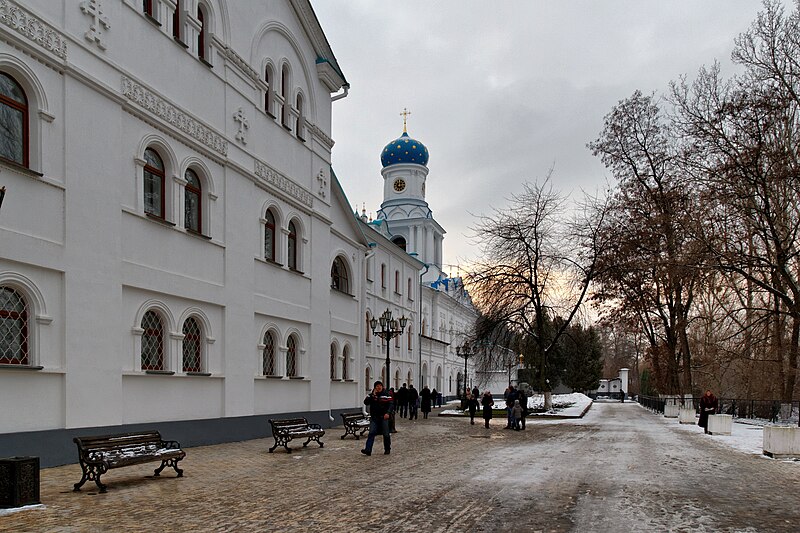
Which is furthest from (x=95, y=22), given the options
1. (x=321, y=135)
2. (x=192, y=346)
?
(x=321, y=135)

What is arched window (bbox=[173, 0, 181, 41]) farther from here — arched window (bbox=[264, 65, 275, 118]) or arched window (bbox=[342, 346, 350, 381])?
arched window (bbox=[342, 346, 350, 381])

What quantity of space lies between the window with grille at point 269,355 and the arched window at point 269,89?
271 inches

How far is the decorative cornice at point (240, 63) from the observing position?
1900 centimetres

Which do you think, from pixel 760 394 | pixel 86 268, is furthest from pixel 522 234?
pixel 86 268

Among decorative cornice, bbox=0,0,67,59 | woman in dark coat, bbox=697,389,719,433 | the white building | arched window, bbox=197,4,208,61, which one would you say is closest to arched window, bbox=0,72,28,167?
the white building

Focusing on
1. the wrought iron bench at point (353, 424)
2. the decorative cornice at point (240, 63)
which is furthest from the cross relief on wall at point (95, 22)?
the wrought iron bench at point (353, 424)

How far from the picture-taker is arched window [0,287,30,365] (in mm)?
11578

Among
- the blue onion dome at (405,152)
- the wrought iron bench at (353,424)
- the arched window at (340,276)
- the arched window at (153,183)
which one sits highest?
the blue onion dome at (405,152)

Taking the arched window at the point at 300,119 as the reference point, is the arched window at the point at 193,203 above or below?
below

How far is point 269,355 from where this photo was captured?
21.4 m

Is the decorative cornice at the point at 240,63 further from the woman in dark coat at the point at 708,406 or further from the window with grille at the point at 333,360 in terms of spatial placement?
the woman in dark coat at the point at 708,406

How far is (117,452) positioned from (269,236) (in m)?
11.9

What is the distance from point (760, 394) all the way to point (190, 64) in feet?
109

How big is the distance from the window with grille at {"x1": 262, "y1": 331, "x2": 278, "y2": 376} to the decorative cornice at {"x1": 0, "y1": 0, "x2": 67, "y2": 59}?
10.6 meters
